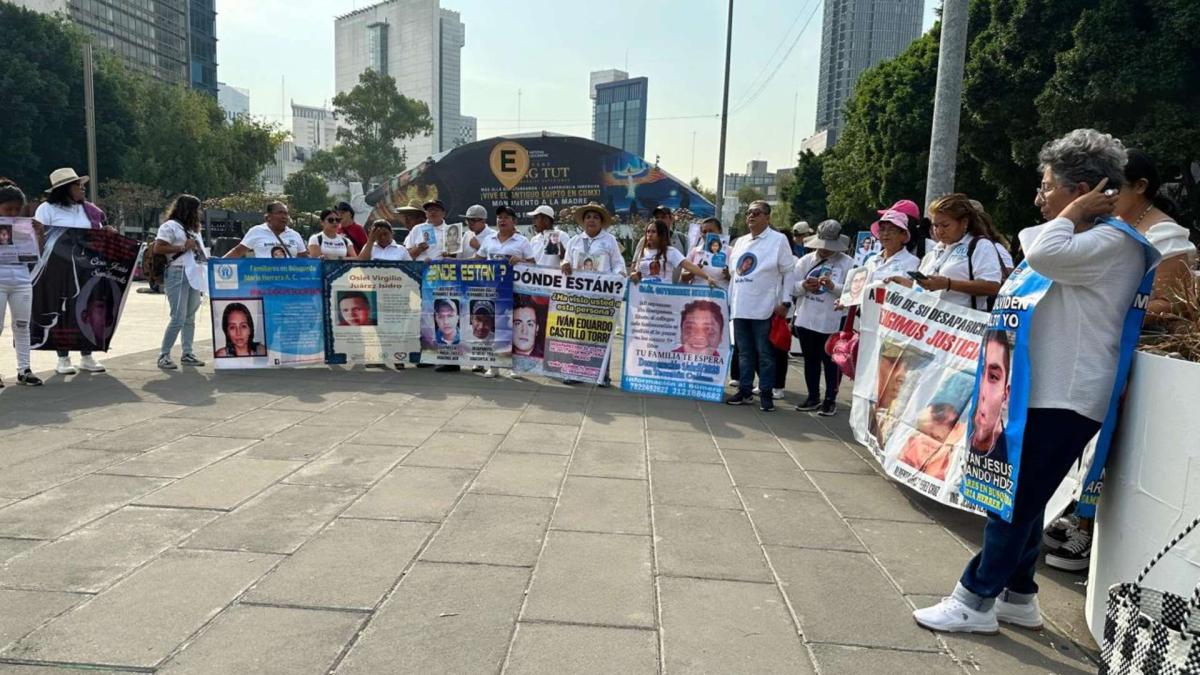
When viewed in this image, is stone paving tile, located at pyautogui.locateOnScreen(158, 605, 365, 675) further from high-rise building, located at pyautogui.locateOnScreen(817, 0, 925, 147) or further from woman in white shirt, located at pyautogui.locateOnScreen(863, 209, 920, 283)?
high-rise building, located at pyautogui.locateOnScreen(817, 0, 925, 147)

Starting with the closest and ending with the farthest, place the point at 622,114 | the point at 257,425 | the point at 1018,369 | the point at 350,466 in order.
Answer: the point at 1018,369 → the point at 350,466 → the point at 257,425 → the point at 622,114

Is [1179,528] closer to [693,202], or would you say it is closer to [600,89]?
[693,202]

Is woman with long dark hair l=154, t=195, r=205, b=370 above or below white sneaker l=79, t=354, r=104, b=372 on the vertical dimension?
above

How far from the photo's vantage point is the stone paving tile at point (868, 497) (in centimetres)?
407

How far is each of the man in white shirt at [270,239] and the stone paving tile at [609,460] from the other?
4.73m

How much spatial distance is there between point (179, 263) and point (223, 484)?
4497 millimetres

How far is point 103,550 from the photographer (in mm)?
3152

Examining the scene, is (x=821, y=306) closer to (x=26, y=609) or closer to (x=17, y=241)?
(x=26, y=609)

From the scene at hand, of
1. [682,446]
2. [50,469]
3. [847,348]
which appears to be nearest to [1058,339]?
[682,446]

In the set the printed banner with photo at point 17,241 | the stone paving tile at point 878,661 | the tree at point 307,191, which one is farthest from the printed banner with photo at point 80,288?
the tree at point 307,191

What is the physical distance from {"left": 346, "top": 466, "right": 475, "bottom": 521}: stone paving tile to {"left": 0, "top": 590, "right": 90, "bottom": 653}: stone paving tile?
1.22 meters

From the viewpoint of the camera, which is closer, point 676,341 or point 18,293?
point 18,293

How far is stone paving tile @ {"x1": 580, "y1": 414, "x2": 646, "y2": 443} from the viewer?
5.48m

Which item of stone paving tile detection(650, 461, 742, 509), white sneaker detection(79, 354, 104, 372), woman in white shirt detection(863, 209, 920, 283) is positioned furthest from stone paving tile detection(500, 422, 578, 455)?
white sneaker detection(79, 354, 104, 372)
